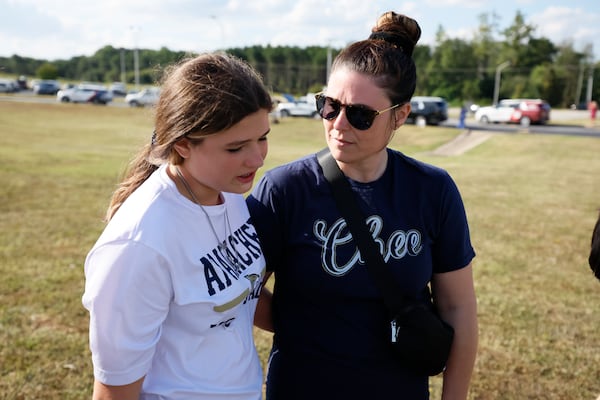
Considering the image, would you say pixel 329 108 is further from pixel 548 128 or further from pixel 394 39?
pixel 548 128

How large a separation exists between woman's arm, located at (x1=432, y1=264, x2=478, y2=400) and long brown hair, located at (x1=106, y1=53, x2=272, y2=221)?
3.24 feet

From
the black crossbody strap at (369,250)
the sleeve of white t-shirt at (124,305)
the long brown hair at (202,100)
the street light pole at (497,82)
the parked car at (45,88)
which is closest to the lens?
the sleeve of white t-shirt at (124,305)

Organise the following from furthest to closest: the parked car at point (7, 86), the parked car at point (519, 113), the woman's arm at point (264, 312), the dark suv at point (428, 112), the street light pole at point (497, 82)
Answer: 1. the street light pole at point (497, 82)
2. the parked car at point (7, 86)
3. the parked car at point (519, 113)
4. the dark suv at point (428, 112)
5. the woman's arm at point (264, 312)

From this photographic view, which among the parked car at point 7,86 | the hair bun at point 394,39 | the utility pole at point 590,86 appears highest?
the utility pole at point 590,86

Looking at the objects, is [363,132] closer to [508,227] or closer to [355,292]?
[355,292]

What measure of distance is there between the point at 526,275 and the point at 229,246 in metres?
5.14

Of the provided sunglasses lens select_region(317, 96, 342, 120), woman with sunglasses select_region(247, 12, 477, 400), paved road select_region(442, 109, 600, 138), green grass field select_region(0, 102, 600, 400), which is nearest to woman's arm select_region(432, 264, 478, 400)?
woman with sunglasses select_region(247, 12, 477, 400)

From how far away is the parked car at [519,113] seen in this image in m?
31.9

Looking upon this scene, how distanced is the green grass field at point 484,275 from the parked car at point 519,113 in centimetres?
1884

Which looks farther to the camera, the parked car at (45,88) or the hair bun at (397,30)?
the parked car at (45,88)

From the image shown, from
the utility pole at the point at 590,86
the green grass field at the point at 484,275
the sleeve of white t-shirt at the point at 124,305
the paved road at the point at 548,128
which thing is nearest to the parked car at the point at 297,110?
the paved road at the point at 548,128

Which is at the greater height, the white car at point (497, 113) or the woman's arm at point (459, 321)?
the white car at point (497, 113)

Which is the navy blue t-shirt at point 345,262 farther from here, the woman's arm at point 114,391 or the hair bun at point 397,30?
the woman's arm at point 114,391

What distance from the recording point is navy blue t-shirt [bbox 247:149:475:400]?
1.83 m
